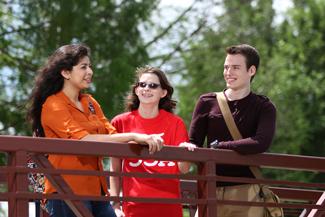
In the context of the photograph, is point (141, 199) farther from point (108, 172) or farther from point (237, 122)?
point (237, 122)

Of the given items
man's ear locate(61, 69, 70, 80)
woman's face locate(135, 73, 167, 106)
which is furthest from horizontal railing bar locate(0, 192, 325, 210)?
man's ear locate(61, 69, 70, 80)

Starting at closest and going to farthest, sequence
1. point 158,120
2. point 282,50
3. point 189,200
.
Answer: point 189,200, point 158,120, point 282,50

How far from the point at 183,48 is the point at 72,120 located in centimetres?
1669

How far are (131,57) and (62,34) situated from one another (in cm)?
156

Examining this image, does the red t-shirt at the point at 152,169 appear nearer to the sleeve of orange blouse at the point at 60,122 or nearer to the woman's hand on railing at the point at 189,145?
the woman's hand on railing at the point at 189,145

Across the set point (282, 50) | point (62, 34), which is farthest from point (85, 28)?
point (282, 50)

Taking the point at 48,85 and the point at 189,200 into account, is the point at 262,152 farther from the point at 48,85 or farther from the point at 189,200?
the point at 48,85

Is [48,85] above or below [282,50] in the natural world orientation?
below

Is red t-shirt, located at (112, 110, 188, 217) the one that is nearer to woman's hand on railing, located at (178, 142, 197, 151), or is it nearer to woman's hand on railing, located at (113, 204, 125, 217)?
woman's hand on railing, located at (113, 204, 125, 217)

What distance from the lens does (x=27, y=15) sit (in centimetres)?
1956

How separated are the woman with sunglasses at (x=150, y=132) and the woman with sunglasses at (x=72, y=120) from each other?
275mm

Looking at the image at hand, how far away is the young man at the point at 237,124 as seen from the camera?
7.08 metres

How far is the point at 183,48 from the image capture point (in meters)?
23.2

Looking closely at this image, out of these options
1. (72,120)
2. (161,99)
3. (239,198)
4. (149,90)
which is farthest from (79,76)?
(239,198)
